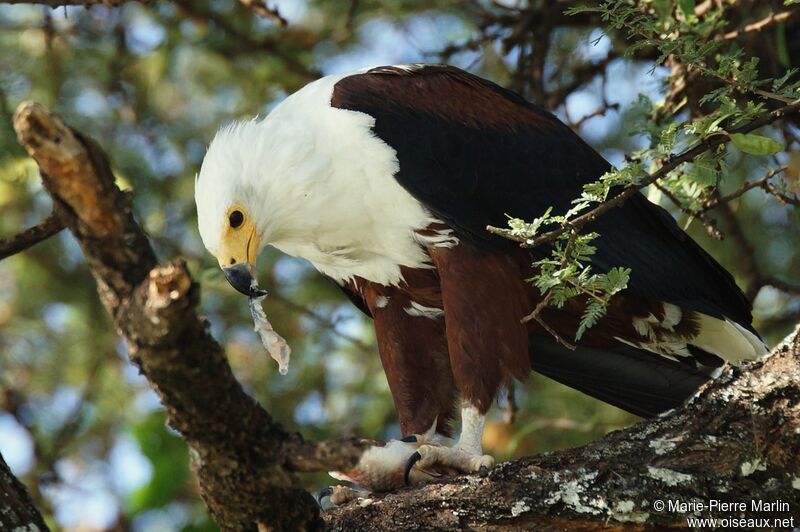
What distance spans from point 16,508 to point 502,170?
2416mm

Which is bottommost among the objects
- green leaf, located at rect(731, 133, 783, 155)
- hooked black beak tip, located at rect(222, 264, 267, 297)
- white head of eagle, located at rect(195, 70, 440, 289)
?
green leaf, located at rect(731, 133, 783, 155)

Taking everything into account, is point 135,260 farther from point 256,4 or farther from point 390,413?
point 390,413

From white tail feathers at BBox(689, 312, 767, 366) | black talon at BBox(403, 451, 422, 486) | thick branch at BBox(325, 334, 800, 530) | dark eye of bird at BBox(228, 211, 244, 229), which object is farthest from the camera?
white tail feathers at BBox(689, 312, 767, 366)

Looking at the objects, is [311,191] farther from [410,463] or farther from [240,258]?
[410,463]

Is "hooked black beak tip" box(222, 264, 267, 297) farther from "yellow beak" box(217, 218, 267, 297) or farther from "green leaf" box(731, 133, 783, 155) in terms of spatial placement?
"green leaf" box(731, 133, 783, 155)

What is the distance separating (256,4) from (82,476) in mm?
3887

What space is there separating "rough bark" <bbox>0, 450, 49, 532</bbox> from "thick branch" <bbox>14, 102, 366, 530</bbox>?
21.8 inches

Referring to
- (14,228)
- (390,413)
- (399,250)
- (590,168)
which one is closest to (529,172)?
(590,168)

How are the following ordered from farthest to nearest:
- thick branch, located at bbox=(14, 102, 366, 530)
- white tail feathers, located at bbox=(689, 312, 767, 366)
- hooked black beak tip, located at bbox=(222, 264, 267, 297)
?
white tail feathers, located at bbox=(689, 312, 767, 366) < hooked black beak tip, located at bbox=(222, 264, 267, 297) < thick branch, located at bbox=(14, 102, 366, 530)

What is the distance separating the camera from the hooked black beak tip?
13.4 feet

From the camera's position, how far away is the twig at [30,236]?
10.2 feet

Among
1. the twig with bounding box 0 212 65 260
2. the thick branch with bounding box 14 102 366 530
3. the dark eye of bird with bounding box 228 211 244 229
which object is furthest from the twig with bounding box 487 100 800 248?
the dark eye of bird with bounding box 228 211 244 229

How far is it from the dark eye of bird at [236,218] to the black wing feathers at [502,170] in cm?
62

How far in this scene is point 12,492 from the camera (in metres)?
3.03
